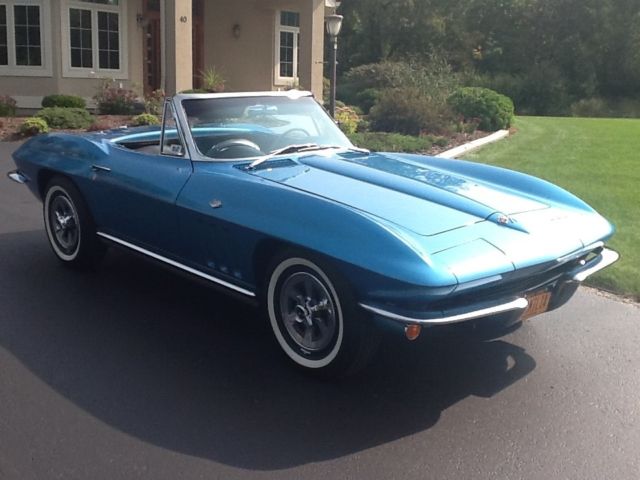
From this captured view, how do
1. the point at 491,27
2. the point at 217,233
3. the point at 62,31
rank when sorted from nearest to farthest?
the point at 217,233 → the point at 62,31 → the point at 491,27

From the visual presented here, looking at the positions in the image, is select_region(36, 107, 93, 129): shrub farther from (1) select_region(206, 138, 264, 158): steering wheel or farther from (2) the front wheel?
(2) the front wheel

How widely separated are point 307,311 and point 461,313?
2.66ft

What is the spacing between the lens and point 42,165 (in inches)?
223

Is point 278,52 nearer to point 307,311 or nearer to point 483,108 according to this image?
point 483,108

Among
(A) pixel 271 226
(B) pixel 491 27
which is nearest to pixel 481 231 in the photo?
(A) pixel 271 226

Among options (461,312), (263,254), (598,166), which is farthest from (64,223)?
(598,166)

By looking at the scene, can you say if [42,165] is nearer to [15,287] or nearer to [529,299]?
[15,287]

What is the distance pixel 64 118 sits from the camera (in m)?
14.8

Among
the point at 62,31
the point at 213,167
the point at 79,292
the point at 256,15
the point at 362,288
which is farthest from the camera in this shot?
the point at 256,15

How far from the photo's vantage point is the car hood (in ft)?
12.4

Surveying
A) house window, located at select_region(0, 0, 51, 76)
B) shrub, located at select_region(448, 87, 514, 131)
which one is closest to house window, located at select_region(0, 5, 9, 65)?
house window, located at select_region(0, 0, 51, 76)

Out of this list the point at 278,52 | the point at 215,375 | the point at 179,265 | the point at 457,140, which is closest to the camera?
the point at 215,375

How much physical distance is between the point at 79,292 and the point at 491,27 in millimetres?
40960

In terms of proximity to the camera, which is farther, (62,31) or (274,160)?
(62,31)
